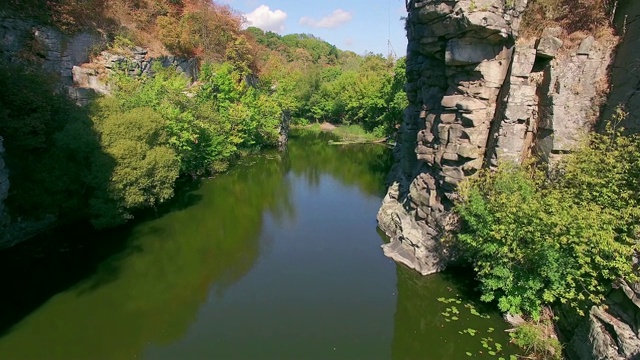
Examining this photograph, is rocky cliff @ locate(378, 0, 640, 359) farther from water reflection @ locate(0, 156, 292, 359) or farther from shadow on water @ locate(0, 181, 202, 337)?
shadow on water @ locate(0, 181, 202, 337)

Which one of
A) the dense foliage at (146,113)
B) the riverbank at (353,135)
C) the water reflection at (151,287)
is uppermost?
the dense foliage at (146,113)

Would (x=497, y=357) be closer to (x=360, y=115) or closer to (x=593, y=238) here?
(x=593, y=238)

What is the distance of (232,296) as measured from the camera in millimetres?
13234

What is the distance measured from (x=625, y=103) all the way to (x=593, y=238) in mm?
4224

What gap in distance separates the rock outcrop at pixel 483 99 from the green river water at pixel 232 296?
2332 millimetres

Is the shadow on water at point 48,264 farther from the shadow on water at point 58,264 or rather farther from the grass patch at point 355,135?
the grass patch at point 355,135

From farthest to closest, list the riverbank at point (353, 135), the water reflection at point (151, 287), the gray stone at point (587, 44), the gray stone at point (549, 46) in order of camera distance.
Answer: the riverbank at point (353, 135) → the gray stone at point (549, 46) → the gray stone at point (587, 44) → the water reflection at point (151, 287)

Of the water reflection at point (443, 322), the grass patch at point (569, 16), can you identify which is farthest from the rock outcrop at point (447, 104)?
the grass patch at point (569, 16)

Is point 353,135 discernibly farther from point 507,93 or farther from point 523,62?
point 523,62

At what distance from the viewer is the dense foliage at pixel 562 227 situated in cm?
902

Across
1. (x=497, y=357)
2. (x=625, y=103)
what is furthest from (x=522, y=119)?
(x=497, y=357)

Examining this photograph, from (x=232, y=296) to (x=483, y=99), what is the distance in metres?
10.6

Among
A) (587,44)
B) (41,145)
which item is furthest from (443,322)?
(41,145)

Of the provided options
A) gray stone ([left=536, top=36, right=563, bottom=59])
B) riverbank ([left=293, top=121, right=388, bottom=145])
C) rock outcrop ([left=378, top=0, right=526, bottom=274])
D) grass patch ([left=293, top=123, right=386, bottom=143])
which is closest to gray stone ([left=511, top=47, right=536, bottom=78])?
gray stone ([left=536, top=36, right=563, bottom=59])
